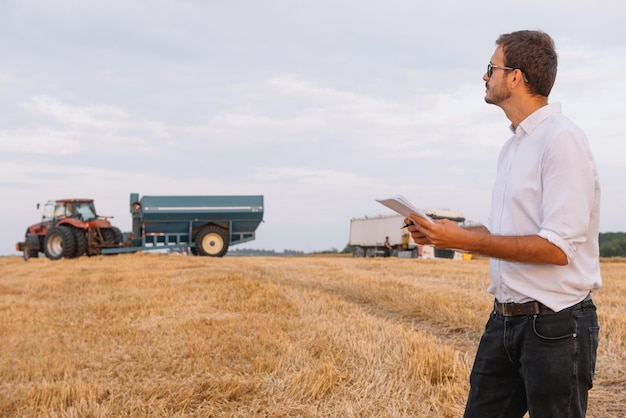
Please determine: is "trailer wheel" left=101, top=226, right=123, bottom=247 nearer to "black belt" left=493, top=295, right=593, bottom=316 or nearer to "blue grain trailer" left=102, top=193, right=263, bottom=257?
"blue grain trailer" left=102, top=193, right=263, bottom=257

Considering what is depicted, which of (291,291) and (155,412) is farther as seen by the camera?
(291,291)

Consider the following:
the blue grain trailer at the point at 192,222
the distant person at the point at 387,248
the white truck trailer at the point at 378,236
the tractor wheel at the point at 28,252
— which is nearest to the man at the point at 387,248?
the distant person at the point at 387,248

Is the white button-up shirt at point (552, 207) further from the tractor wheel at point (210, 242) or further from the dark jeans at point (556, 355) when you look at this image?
the tractor wheel at point (210, 242)

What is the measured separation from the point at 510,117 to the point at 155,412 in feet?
11.2

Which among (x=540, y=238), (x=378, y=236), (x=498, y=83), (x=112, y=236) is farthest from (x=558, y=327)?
(x=378, y=236)

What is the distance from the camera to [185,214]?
85.5 feet

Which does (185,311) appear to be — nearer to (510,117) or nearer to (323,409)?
(323,409)

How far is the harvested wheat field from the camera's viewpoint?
5.00 meters

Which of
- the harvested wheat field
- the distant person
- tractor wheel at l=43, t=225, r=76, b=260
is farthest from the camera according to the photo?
the distant person

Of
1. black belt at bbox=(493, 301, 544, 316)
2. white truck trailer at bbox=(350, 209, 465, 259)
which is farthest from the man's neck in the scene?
white truck trailer at bbox=(350, 209, 465, 259)

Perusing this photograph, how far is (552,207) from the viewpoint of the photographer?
2.34 metres

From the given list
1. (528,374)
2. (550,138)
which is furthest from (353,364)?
(550,138)

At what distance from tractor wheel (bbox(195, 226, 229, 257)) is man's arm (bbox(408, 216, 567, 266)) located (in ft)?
80.1

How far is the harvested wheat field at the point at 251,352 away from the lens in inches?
197
